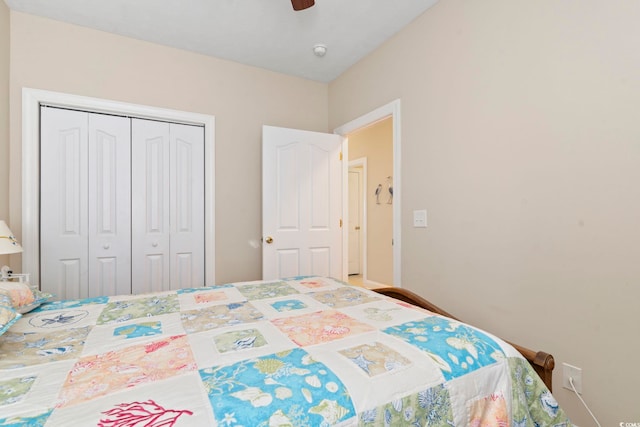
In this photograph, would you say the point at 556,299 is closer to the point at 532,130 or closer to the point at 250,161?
the point at 532,130

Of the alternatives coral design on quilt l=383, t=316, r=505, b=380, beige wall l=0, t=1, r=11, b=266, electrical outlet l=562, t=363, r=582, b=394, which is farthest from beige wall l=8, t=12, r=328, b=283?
electrical outlet l=562, t=363, r=582, b=394

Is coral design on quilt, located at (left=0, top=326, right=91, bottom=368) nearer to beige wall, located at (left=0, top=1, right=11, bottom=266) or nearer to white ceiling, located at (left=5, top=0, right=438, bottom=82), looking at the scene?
beige wall, located at (left=0, top=1, right=11, bottom=266)

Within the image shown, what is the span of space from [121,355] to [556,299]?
6.24 feet

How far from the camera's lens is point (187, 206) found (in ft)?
9.55

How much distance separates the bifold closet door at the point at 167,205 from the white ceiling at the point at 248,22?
2.45 feet

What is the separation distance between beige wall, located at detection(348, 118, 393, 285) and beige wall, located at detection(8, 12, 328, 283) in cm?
148

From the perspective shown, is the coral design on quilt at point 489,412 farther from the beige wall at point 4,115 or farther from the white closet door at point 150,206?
the beige wall at point 4,115

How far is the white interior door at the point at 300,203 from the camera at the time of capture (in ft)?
9.76

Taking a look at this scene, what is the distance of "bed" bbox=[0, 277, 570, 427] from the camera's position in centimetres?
72

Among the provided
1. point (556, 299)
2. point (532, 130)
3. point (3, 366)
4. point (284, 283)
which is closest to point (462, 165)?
point (532, 130)

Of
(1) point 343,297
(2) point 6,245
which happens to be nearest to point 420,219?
(1) point 343,297

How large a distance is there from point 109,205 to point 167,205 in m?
0.43

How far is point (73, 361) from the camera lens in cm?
93

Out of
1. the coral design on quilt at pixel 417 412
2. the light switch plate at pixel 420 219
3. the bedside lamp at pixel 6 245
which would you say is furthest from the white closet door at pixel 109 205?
the coral design on quilt at pixel 417 412
